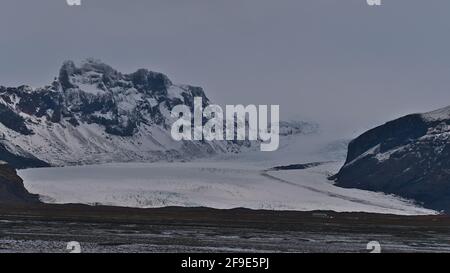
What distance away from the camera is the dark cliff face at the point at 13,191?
7352 inches

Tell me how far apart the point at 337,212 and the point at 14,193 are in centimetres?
7101

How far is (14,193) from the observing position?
190 metres

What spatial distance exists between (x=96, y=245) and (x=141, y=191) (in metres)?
134

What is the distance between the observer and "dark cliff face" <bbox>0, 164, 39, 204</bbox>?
186750 millimetres

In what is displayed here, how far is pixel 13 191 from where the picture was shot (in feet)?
629

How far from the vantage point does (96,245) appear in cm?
6219
